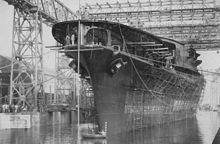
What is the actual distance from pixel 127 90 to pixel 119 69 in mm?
1509

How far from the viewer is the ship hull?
53.5ft

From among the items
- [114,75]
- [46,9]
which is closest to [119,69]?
[114,75]

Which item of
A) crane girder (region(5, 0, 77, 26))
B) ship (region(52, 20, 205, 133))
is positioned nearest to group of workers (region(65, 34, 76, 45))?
ship (region(52, 20, 205, 133))

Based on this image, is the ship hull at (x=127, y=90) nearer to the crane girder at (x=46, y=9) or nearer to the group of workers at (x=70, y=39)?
the group of workers at (x=70, y=39)

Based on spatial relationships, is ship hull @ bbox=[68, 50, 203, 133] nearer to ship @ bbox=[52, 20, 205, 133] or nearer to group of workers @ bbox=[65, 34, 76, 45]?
ship @ bbox=[52, 20, 205, 133]

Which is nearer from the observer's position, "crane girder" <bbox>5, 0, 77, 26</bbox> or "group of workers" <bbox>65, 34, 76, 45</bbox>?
"group of workers" <bbox>65, 34, 76, 45</bbox>

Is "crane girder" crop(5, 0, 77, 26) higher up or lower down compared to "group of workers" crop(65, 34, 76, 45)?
higher up

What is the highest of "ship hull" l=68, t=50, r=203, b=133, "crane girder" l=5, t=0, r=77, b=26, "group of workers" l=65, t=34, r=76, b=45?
"crane girder" l=5, t=0, r=77, b=26

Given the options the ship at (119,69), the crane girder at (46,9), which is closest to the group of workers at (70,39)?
the ship at (119,69)

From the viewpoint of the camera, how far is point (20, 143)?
46.8 feet

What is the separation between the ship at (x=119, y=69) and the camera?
1575 centimetres

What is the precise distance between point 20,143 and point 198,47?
3047 cm

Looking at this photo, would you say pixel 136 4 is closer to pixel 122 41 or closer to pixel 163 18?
pixel 163 18

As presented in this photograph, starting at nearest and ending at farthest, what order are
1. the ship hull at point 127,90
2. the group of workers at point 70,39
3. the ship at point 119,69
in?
the group of workers at point 70,39 < the ship at point 119,69 < the ship hull at point 127,90
